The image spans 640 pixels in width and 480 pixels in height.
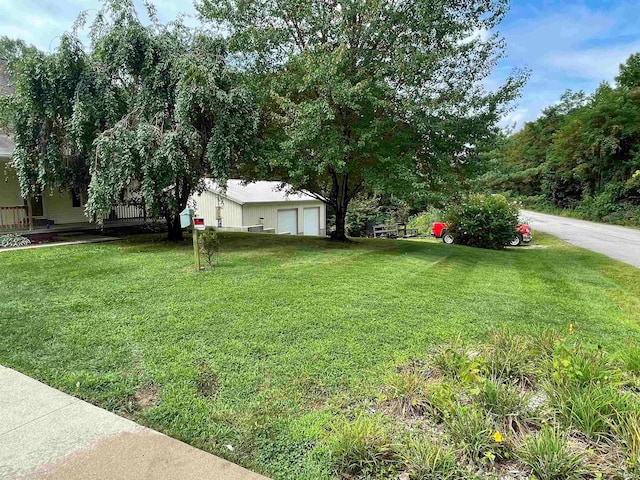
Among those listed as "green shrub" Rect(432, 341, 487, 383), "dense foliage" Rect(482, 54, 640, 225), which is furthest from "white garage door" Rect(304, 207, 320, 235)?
"green shrub" Rect(432, 341, 487, 383)

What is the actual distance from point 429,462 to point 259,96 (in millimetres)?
10119

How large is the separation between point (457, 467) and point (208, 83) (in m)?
9.64

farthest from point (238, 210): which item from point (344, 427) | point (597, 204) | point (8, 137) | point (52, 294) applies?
point (597, 204)

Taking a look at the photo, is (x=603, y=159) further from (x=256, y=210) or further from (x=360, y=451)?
(x=360, y=451)

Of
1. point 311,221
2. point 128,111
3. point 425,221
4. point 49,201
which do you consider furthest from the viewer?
point 425,221

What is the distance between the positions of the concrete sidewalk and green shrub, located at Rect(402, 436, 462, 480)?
2.85 feet

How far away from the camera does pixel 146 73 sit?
1030 centimetres

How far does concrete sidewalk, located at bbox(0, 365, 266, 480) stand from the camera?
227cm

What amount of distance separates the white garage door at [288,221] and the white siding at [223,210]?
2.91 m

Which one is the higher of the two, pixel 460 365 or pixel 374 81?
pixel 374 81

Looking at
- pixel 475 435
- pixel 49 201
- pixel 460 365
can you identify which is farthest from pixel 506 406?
pixel 49 201

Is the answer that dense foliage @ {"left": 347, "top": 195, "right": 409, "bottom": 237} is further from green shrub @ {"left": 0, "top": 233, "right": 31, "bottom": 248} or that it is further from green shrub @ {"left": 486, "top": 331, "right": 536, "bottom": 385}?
green shrub @ {"left": 486, "top": 331, "right": 536, "bottom": 385}

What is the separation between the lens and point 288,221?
870 inches

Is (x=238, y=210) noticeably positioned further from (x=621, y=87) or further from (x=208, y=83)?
(x=621, y=87)
